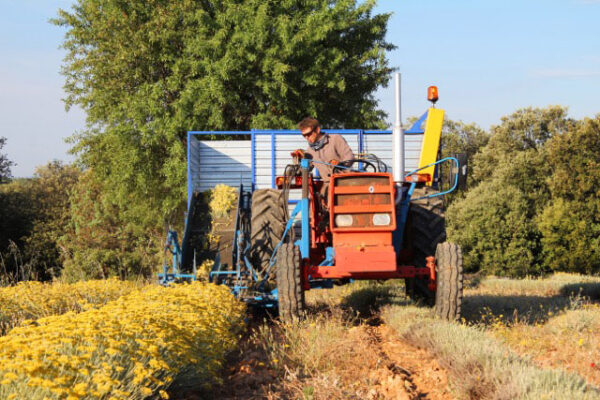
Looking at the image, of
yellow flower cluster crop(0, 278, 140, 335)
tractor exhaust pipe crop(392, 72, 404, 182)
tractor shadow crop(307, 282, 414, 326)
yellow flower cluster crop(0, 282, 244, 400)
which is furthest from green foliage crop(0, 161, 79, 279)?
yellow flower cluster crop(0, 282, 244, 400)

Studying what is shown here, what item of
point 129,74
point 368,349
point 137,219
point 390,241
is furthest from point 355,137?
point 137,219

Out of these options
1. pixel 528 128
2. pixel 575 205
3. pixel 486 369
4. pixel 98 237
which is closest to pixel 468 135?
pixel 528 128

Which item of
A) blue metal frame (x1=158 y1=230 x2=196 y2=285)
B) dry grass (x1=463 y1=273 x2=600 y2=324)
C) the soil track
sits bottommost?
dry grass (x1=463 y1=273 x2=600 y2=324)

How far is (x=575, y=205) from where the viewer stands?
103 ft

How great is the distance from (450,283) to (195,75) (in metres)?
13.2

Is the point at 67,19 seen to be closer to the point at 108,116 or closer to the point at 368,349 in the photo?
the point at 108,116

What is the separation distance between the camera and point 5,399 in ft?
11.0

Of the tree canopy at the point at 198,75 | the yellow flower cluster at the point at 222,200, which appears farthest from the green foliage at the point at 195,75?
the yellow flower cluster at the point at 222,200

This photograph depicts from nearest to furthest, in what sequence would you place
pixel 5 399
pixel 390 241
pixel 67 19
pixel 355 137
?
pixel 5 399, pixel 390 241, pixel 355 137, pixel 67 19

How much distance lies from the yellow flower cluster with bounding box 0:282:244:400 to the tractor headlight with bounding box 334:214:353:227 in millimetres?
1919

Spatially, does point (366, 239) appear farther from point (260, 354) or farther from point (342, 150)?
point (260, 354)

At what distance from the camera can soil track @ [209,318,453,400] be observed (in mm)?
4566

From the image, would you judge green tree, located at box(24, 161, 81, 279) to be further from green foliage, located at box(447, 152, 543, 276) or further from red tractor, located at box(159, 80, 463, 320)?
red tractor, located at box(159, 80, 463, 320)

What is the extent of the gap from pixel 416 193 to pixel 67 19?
49.8 feet
